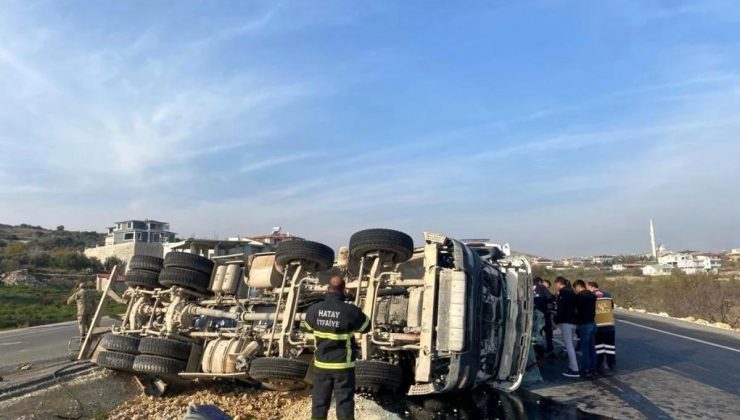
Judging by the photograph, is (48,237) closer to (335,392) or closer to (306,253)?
(306,253)

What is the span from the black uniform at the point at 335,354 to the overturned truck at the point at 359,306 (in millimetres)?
156

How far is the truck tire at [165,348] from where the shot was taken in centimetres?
628

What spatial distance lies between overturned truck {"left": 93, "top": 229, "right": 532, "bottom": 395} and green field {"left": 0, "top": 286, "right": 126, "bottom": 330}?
16.0 meters

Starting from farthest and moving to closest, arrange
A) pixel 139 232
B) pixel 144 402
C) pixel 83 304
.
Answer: pixel 139 232
pixel 83 304
pixel 144 402

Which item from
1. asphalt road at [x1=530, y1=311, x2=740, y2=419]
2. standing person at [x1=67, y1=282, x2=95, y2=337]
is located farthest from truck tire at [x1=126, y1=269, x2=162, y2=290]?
asphalt road at [x1=530, y1=311, x2=740, y2=419]

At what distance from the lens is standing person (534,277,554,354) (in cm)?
907

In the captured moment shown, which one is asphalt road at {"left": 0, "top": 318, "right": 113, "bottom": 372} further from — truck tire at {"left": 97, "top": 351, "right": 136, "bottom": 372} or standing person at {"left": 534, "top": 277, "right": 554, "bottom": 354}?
standing person at {"left": 534, "top": 277, "right": 554, "bottom": 354}

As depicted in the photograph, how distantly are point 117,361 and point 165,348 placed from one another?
2.22 ft

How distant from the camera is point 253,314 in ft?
21.1

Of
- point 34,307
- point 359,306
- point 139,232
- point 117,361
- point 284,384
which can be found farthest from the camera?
point 139,232

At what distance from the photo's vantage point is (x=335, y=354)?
15.2 feet

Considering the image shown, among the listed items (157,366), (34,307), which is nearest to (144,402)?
(157,366)

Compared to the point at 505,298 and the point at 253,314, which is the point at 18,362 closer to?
the point at 253,314

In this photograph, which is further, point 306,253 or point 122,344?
point 122,344
